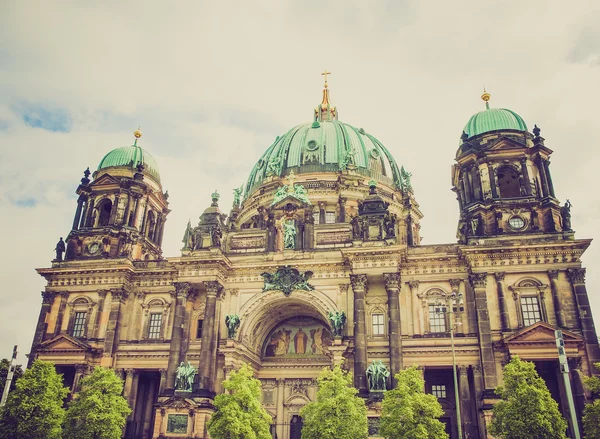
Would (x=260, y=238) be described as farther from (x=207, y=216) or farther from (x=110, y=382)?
(x=110, y=382)

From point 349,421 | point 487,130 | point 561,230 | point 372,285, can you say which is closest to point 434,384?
point 372,285

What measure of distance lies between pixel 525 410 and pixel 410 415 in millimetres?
5650

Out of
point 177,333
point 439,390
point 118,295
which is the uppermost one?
point 118,295

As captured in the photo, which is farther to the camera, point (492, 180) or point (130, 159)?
point (130, 159)

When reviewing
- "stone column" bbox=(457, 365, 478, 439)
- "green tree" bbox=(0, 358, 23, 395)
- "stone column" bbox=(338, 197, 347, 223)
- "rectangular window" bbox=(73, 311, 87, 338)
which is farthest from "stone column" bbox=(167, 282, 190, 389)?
"stone column" bbox=(457, 365, 478, 439)

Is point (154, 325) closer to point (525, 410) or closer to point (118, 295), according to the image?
point (118, 295)

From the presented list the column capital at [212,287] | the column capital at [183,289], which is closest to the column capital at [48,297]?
the column capital at [183,289]

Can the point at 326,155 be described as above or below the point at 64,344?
above

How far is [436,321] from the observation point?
36.4m

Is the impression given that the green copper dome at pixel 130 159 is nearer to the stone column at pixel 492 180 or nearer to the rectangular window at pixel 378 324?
the rectangular window at pixel 378 324

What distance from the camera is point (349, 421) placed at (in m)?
28.3

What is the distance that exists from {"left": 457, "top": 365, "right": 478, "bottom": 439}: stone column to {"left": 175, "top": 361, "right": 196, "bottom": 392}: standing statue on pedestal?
1730cm

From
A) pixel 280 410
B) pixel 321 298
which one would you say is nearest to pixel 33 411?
pixel 280 410

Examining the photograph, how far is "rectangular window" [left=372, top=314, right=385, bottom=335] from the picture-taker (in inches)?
1451
